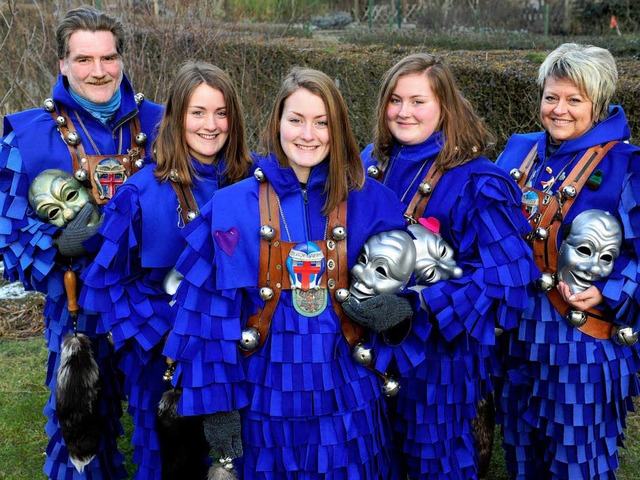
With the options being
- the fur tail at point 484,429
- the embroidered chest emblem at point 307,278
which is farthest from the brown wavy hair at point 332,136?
the fur tail at point 484,429

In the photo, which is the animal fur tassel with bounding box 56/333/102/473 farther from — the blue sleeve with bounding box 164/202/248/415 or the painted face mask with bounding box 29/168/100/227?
the blue sleeve with bounding box 164/202/248/415

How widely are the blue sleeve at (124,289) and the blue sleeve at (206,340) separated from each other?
288 mm

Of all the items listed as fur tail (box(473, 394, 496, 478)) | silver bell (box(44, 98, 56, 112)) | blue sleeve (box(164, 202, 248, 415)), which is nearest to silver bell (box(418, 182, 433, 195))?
blue sleeve (box(164, 202, 248, 415))

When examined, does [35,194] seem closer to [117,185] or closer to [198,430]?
[117,185]

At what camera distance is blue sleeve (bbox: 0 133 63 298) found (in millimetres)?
3150

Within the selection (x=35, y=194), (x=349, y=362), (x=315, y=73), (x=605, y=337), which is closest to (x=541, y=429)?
(x=605, y=337)

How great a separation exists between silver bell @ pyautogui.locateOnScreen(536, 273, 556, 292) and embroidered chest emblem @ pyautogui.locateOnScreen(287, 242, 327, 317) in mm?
952

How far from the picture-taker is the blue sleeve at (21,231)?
124 inches

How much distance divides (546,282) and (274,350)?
1167 millimetres

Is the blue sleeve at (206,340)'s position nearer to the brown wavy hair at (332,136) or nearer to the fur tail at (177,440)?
the fur tail at (177,440)

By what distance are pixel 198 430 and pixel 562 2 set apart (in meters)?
12.7

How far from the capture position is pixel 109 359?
11.1 feet

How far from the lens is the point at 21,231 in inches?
125

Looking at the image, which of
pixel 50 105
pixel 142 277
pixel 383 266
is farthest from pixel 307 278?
pixel 50 105
